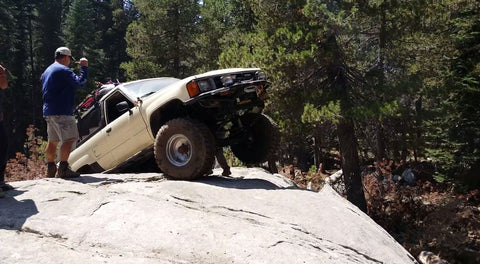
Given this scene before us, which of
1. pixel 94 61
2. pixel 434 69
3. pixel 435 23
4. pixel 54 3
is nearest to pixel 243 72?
pixel 435 23

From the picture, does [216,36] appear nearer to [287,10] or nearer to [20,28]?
[287,10]

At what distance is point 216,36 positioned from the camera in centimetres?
2214

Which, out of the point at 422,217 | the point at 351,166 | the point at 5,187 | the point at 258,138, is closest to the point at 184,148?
the point at 258,138

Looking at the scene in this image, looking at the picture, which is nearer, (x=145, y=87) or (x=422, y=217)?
(x=145, y=87)

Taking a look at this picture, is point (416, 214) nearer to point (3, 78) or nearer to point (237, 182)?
point (237, 182)

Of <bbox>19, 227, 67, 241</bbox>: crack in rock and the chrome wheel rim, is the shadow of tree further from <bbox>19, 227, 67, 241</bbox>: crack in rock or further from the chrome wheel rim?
<bbox>19, 227, 67, 241</bbox>: crack in rock

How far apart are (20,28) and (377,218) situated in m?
38.1

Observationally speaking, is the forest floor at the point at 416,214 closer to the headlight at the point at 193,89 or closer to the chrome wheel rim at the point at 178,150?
the chrome wheel rim at the point at 178,150

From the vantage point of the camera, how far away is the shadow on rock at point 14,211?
4.93m

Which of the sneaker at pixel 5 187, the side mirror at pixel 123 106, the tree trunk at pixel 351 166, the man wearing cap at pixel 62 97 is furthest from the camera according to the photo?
the tree trunk at pixel 351 166

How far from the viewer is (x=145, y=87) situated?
774 cm

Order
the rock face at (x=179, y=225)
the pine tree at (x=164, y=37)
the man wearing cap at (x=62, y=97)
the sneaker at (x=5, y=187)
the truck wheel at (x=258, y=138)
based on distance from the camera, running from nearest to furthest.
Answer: the rock face at (x=179, y=225)
the sneaker at (x=5, y=187)
the man wearing cap at (x=62, y=97)
the truck wheel at (x=258, y=138)
the pine tree at (x=164, y=37)

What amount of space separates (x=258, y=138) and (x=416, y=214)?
709 centimetres

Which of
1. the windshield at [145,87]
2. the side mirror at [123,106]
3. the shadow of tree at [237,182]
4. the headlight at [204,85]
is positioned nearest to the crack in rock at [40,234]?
the shadow of tree at [237,182]
